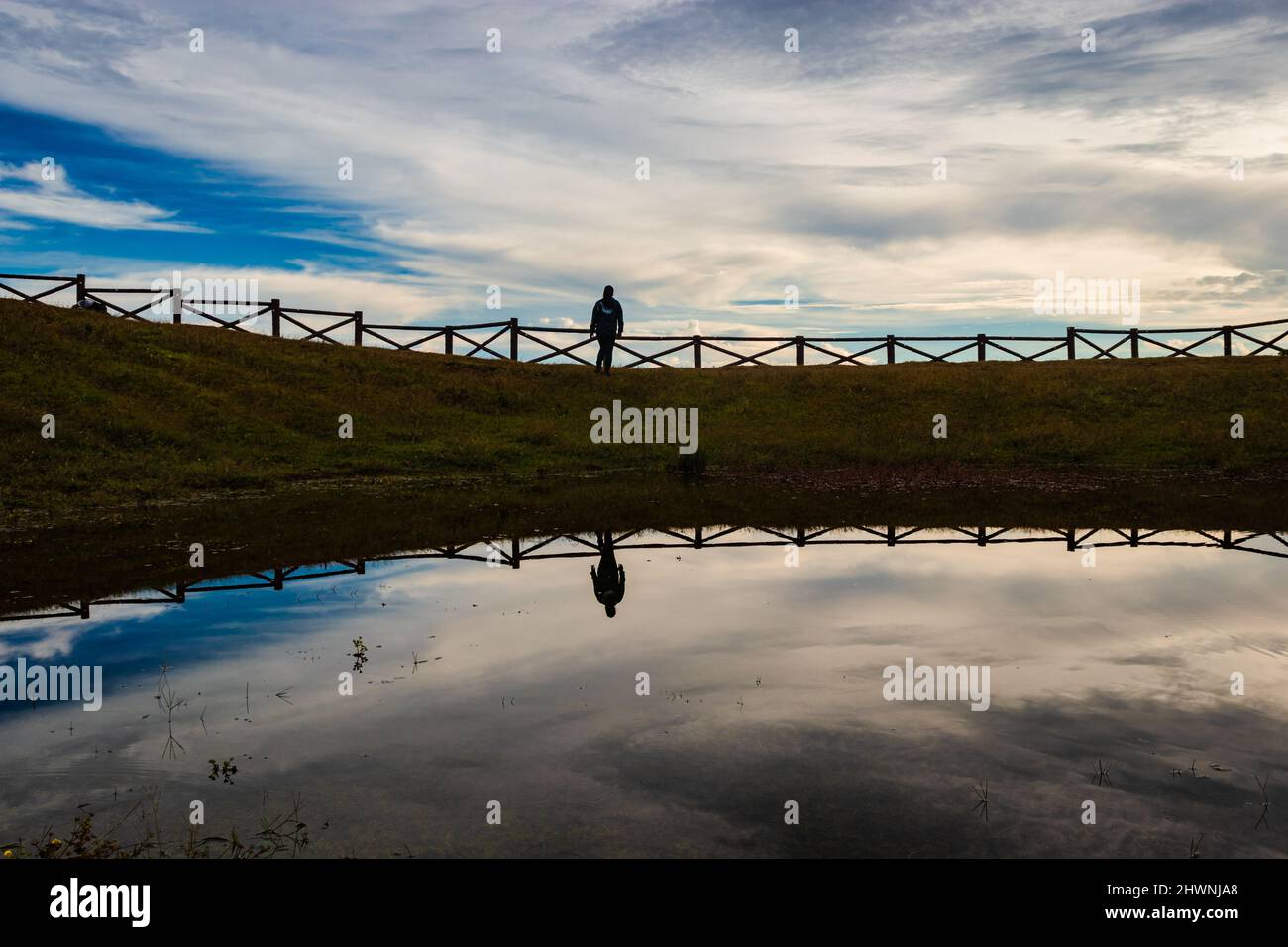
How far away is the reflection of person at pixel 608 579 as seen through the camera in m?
10.8

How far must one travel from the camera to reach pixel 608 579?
1201 cm

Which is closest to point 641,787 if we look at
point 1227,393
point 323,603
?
point 323,603

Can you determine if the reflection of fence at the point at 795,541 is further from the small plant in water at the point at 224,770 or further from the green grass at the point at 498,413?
the green grass at the point at 498,413

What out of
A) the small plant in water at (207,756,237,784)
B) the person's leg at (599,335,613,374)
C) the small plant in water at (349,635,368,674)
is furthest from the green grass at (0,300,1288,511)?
the small plant in water at (207,756,237,784)

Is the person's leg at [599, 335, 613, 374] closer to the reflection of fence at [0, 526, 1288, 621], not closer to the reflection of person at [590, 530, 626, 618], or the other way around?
the reflection of fence at [0, 526, 1288, 621]

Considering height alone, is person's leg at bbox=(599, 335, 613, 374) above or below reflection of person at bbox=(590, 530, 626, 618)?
above

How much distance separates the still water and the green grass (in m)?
12.0

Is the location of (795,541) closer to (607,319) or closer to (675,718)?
(675,718)

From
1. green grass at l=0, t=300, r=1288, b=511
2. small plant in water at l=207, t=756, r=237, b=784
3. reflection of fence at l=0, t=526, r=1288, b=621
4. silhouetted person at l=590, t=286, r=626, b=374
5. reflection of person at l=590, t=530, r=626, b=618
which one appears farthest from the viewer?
silhouetted person at l=590, t=286, r=626, b=374

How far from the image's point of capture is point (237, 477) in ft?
69.9

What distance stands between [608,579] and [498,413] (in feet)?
65.4

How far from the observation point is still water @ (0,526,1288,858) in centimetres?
502

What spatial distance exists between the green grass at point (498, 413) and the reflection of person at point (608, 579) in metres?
10.6
